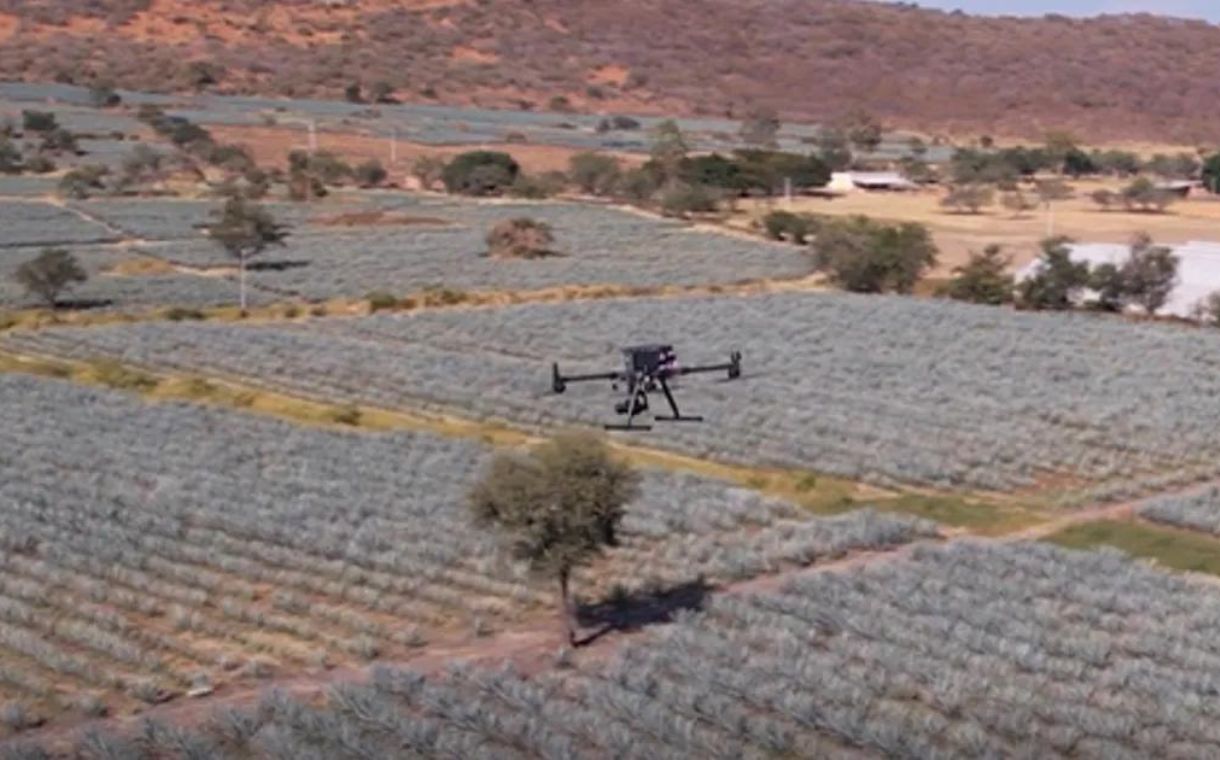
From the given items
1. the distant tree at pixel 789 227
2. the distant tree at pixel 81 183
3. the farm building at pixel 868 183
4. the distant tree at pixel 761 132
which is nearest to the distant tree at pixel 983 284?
the distant tree at pixel 789 227

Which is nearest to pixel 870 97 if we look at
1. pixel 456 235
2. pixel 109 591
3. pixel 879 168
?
pixel 879 168

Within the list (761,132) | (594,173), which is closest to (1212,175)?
(761,132)

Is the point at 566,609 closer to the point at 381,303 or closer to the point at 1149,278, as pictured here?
the point at 381,303

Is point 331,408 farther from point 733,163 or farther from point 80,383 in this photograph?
point 733,163

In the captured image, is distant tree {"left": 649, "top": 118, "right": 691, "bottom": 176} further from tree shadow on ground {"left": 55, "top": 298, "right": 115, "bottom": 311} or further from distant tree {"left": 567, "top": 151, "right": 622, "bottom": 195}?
tree shadow on ground {"left": 55, "top": 298, "right": 115, "bottom": 311}

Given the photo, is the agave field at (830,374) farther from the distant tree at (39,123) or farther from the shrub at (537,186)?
the distant tree at (39,123)

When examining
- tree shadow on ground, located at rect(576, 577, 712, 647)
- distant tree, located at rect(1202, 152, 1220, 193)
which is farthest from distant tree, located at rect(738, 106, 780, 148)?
tree shadow on ground, located at rect(576, 577, 712, 647)
